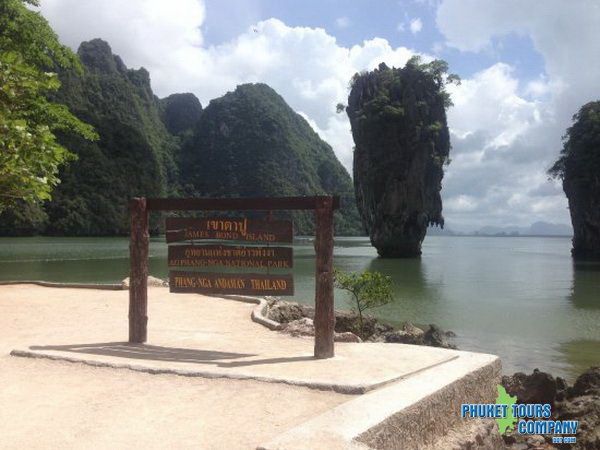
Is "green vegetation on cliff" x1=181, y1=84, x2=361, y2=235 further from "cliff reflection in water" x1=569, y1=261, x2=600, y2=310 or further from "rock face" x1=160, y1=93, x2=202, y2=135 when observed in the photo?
"cliff reflection in water" x1=569, y1=261, x2=600, y2=310

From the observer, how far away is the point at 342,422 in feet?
12.6

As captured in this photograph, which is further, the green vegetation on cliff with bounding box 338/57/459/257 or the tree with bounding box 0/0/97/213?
the green vegetation on cliff with bounding box 338/57/459/257

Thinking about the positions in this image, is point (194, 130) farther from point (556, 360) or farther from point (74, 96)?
point (556, 360)

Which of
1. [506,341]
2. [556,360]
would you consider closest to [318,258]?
[556,360]

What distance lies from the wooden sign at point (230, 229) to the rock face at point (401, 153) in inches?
1897

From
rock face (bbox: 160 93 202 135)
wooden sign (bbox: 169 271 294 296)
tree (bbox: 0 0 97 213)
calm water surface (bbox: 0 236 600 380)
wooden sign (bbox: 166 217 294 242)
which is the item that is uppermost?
rock face (bbox: 160 93 202 135)

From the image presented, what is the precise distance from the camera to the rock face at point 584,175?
51094 mm

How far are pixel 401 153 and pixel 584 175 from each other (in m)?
18.1

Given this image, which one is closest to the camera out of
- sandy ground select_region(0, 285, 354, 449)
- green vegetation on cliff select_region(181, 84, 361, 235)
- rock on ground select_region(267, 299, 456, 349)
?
sandy ground select_region(0, 285, 354, 449)

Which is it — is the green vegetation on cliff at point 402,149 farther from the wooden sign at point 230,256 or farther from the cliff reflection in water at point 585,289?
the wooden sign at point 230,256

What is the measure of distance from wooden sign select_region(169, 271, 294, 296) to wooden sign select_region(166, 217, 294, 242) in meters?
0.47

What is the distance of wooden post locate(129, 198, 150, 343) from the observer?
6914 millimetres

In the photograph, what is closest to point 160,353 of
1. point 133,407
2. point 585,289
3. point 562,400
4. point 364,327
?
point 133,407

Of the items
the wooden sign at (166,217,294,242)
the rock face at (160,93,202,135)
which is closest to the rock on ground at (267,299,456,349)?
the wooden sign at (166,217,294,242)
